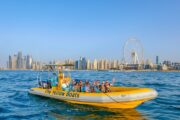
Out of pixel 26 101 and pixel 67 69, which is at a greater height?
pixel 67 69

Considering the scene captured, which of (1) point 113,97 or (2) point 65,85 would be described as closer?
(1) point 113,97

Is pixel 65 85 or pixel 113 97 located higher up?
pixel 65 85

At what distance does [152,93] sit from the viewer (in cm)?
2066

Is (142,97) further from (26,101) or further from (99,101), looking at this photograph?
(26,101)

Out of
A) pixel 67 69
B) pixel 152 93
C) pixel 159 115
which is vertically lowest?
pixel 159 115

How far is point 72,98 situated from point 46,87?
232 inches

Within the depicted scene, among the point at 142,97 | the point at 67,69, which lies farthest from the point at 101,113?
the point at 67,69

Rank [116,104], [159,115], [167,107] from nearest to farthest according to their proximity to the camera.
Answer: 1. [159,115]
2. [116,104]
3. [167,107]

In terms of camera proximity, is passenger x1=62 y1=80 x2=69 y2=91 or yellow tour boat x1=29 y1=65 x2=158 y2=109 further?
passenger x1=62 y1=80 x2=69 y2=91

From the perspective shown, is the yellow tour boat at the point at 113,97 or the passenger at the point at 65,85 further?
the passenger at the point at 65,85

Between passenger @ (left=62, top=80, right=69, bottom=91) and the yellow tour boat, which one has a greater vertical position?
passenger @ (left=62, top=80, right=69, bottom=91)

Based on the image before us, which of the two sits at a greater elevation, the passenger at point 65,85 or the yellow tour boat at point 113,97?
the passenger at point 65,85

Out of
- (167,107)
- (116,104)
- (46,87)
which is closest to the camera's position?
(116,104)

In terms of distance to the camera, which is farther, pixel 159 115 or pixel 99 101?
pixel 99 101
